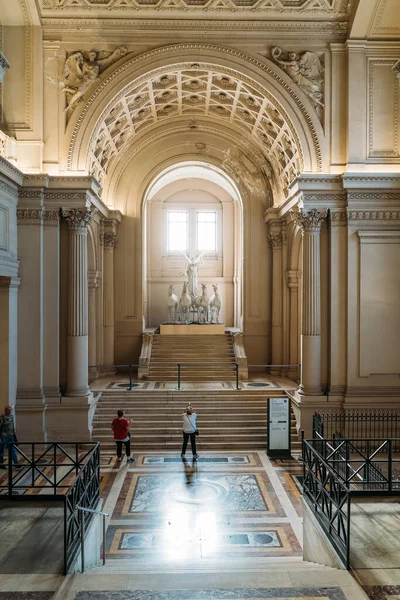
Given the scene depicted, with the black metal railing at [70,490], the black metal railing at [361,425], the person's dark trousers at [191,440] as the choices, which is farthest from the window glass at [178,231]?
the black metal railing at [70,490]

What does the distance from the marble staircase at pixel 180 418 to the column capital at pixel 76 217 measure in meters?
5.46

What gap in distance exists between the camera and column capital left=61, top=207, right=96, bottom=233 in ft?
49.8

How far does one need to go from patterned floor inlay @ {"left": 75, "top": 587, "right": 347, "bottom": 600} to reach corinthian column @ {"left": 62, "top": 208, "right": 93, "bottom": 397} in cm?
A: 965

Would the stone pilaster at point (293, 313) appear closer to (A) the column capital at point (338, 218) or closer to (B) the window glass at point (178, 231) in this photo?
(A) the column capital at point (338, 218)

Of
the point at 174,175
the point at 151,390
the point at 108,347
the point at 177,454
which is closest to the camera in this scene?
the point at 177,454

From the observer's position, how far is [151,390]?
56.1 feet

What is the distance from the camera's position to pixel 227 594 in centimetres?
602

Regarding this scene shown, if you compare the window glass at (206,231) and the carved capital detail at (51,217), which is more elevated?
the window glass at (206,231)

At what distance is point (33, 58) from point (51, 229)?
4.88 meters

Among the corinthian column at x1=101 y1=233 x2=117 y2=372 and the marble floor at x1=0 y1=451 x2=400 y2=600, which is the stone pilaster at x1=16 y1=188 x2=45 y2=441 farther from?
the corinthian column at x1=101 y1=233 x2=117 y2=372

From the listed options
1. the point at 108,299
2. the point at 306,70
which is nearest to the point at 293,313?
the point at 108,299

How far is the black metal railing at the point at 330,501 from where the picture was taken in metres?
7.03

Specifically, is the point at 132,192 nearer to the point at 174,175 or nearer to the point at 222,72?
the point at 174,175

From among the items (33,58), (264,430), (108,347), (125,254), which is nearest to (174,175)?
(125,254)
